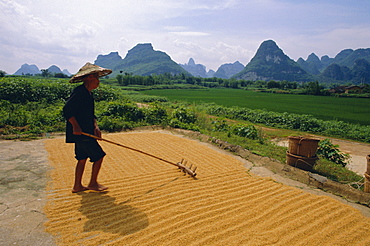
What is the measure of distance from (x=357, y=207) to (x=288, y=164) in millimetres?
1773

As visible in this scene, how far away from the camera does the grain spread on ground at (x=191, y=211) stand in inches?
99.0

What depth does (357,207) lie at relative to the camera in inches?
139

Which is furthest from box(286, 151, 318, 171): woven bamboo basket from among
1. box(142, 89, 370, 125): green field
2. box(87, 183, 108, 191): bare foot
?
box(142, 89, 370, 125): green field

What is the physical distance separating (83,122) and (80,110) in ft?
0.58

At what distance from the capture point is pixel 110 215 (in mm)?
2877

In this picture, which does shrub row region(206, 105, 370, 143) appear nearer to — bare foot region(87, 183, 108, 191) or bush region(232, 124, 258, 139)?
bush region(232, 124, 258, 139)

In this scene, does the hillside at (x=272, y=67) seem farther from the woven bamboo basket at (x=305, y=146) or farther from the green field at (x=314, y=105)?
the woven bamboo basket at (x=305, y=146)

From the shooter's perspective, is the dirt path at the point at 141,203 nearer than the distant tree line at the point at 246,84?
Yes

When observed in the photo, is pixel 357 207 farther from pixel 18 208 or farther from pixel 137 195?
pixel 18 208

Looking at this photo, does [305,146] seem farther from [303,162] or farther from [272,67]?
[272,67]

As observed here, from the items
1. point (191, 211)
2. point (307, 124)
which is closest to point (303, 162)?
point (191, 211)

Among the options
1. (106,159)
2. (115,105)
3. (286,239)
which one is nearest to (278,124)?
(115,105)

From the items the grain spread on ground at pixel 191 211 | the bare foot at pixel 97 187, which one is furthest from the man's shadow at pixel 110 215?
the bare foot at pixel 97 187

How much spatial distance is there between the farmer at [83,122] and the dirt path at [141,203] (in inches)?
16.5
